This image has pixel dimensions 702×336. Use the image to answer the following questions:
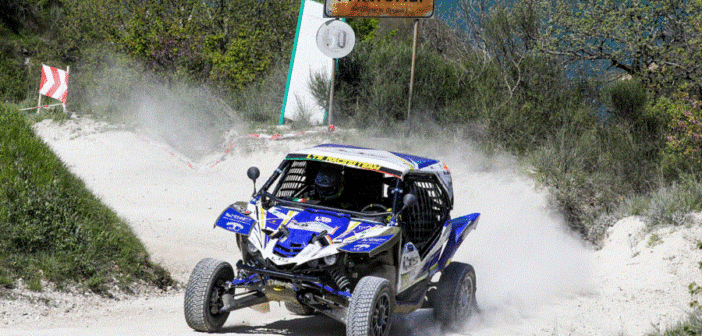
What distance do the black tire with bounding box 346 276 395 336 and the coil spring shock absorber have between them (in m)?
0.16

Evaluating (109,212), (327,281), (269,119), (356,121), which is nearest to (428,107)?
(356,121)

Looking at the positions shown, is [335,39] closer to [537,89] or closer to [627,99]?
[537,89]

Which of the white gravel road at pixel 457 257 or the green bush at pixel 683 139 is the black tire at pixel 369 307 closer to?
the white gravel road at pixel 457 257

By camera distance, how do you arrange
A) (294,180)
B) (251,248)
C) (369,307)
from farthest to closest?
1. (294,180)
2. (251,248)
3. (369,307)

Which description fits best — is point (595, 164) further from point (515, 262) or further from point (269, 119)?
point (269, 119)

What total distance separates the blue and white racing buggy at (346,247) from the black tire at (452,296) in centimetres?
1

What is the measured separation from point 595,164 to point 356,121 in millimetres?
6245

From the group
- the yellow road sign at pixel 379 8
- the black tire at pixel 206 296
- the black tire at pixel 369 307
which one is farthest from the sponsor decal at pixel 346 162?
the yellow road sign at pixel 379 8

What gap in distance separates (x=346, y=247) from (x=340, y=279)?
0.28m

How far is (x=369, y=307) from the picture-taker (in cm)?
585

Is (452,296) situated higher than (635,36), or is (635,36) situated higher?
(635,36)

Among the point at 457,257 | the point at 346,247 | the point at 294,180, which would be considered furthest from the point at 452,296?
the point at 457,257

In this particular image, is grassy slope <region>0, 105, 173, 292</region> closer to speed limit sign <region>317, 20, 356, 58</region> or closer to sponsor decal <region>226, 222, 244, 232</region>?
sponsor decal <region>226, 222, 244, 232</region>

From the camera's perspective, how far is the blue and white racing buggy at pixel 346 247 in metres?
6.16
